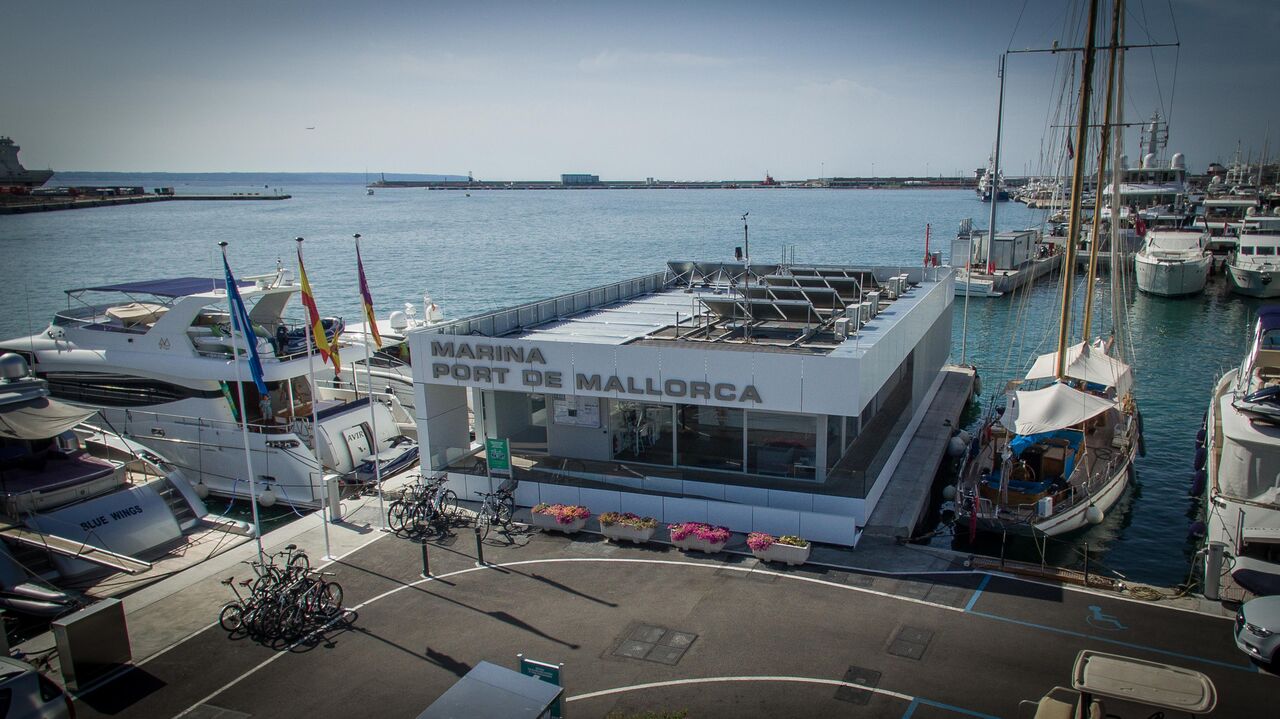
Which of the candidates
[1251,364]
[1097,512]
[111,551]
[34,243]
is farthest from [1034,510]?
[34,243]

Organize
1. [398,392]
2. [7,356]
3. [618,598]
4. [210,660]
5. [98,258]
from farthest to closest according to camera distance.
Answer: [98,258] < [398,392] < [7,356] < [618,598] < [210,660]

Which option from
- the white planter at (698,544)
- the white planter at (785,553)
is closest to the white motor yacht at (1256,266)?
the white planter at (785,553)

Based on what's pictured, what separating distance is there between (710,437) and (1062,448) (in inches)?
446

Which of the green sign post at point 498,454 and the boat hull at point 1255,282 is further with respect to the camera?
the boat hull at point 1255,282

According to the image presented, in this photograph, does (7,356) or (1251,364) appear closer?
(7,356)

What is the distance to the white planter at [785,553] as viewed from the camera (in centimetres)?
1861

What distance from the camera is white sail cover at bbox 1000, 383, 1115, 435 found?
24359mm

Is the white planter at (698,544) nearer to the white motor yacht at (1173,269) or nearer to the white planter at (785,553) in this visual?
the white planter at (785,553)

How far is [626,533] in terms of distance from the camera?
2005 centimetres

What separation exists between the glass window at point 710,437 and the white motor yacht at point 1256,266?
63.9m

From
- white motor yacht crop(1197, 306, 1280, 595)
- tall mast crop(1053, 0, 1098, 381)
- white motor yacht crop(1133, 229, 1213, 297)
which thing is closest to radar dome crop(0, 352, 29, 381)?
white motor yacht crop(1197, 306, 1280, 595)

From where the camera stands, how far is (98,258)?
334ft

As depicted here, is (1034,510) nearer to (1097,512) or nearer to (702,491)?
(1097,512)

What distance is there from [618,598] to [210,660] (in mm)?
7929
